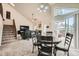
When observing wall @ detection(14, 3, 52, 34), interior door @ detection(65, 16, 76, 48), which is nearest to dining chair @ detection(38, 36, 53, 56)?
wall @ detection(14, 3, 52, 34)

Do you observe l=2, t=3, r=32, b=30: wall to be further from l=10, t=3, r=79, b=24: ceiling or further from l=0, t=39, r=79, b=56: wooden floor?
l=0, t=39, r=79, b=56: wooden floor

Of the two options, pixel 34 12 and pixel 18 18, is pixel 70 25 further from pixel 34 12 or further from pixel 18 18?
pixel 18 18

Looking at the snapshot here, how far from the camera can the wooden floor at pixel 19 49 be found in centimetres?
219

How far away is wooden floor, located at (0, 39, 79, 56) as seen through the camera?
2193 millimetres

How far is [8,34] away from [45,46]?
29.4 inches

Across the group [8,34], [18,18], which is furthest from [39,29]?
[8,34]

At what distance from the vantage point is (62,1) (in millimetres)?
2238

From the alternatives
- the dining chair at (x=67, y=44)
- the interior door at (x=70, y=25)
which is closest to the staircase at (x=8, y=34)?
the dining chair at (x=67, y=44)

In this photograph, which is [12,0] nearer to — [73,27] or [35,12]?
[35,12]

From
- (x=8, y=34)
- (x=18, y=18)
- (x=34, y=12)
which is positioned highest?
(x=34, y=12)

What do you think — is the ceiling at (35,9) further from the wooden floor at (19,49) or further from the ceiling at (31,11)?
the wooden floor at (19,49)

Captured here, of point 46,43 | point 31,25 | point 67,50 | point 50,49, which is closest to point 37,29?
point 31,25

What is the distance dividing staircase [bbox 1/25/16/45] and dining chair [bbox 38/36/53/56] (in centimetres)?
54

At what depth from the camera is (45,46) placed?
7.61ft
